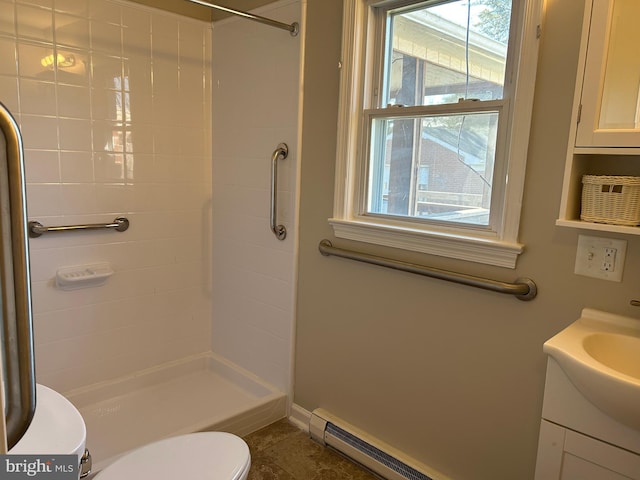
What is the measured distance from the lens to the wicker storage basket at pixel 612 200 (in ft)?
3.95

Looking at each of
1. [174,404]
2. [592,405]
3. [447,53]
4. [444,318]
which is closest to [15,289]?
[592,405]

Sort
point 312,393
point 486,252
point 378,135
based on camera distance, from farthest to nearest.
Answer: point 312,393 < point 378,135 < point 486,252

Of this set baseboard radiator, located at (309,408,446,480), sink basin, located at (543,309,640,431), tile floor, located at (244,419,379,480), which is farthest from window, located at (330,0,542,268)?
tile floor, located at (244,419,379,480)

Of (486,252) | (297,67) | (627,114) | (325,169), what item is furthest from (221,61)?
(627,114)

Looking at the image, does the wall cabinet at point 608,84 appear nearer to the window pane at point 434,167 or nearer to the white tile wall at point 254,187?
the window pane at point 434,167

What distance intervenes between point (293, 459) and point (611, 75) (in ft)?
6.12

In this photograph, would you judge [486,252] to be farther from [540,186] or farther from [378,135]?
[378,135]

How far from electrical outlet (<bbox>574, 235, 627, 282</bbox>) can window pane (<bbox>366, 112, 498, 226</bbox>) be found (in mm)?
348

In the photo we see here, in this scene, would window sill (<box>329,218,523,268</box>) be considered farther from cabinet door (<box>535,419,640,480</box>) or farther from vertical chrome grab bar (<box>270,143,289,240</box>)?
cabinet door (<box>535,419,640,480</box>)

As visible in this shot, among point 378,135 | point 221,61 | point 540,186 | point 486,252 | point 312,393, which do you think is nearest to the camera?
point 540,186

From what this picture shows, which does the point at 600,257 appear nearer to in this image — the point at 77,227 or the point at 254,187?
the point at 254,187

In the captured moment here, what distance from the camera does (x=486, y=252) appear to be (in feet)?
5.18

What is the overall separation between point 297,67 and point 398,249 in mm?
988

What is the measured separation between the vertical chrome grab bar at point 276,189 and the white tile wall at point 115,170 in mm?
618
